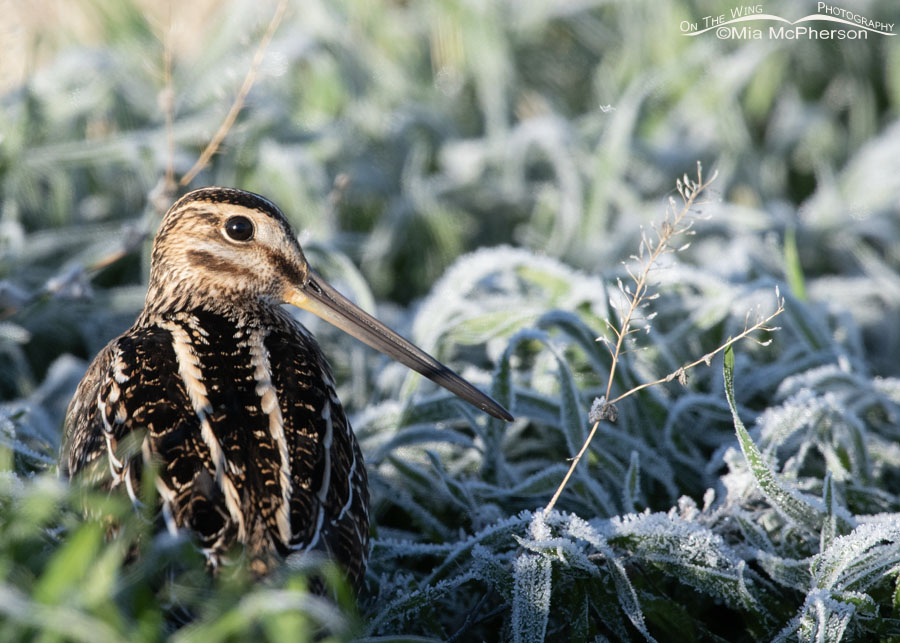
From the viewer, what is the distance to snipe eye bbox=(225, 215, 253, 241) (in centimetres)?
218

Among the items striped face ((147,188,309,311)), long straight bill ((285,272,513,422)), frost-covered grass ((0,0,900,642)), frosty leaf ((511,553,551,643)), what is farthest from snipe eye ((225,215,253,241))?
frosty leaf ((511,553,551,643))

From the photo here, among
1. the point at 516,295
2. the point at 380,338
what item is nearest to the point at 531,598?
the point at 380,338

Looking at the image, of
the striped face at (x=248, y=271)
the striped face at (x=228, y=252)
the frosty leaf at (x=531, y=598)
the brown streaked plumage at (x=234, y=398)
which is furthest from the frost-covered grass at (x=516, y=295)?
the striped face at (x=228, y=252)

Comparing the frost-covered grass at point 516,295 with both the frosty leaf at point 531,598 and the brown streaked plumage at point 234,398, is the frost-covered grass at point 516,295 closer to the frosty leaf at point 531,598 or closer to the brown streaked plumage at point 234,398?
the frosty leaf at point 531,598

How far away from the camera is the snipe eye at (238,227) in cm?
218

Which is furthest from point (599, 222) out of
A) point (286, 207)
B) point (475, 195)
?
point (286, 207)

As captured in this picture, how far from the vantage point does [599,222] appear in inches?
138

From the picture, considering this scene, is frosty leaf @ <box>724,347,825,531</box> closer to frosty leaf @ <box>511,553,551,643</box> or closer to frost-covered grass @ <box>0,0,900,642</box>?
frost-covered grass @ <box>0,0,900,642</box>

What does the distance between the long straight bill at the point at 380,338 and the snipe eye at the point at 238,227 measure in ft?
0.53

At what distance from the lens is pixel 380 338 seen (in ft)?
7.19

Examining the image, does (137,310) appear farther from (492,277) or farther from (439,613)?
(439,613)

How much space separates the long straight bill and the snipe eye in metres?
0.16

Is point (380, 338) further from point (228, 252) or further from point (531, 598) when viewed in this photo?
point (531, 598)

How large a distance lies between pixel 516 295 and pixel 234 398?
1341 mm
